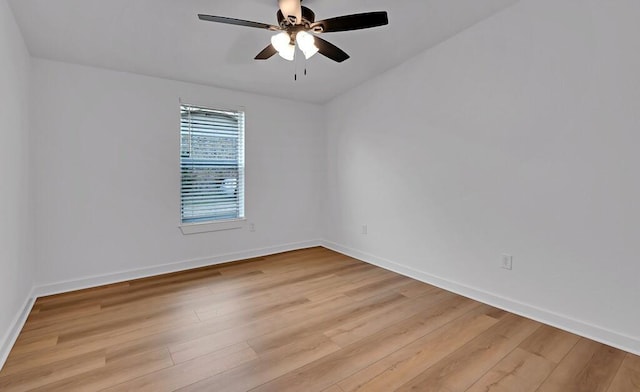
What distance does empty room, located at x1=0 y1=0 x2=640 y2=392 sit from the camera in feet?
6.09

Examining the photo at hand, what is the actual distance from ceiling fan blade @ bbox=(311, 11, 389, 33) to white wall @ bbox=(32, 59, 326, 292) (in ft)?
6.91

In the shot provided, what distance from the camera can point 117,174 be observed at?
3.11m

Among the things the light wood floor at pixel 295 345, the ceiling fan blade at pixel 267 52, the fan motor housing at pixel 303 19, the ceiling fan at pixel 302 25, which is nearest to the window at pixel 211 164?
the light wood floor at pixel 295 345

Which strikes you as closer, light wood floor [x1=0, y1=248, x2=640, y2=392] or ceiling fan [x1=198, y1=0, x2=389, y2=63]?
light wood floor [x1=0, y1=248, x2=640, y2=392]

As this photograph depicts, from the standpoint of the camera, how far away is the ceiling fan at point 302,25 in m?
1.95

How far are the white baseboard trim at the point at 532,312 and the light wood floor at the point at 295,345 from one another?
0.25 feet

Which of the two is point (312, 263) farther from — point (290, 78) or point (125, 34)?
point (125, 34)

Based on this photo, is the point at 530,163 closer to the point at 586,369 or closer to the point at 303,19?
the point at 586,369

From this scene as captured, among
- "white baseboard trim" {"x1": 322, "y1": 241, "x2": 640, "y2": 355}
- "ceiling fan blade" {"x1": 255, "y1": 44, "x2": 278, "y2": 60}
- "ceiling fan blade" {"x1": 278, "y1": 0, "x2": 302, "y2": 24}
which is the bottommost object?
"white baseboard trim" {"x1": 322, "y1": 241, "x2": 640, "y2": 355}

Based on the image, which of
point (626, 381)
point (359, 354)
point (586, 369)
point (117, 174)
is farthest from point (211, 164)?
point (626, 381)

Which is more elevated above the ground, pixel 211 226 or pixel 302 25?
pixel 302 25

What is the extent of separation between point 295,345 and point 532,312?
6.25ft

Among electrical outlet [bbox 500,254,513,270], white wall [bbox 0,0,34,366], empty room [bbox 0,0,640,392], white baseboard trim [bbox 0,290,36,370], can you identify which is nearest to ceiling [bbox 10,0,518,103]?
empty room [bbox 0,0,640,392]

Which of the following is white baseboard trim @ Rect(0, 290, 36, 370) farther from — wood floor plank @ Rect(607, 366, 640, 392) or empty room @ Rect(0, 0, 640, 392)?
wood floor plank @ Rect(607, 366, 640, 392)
